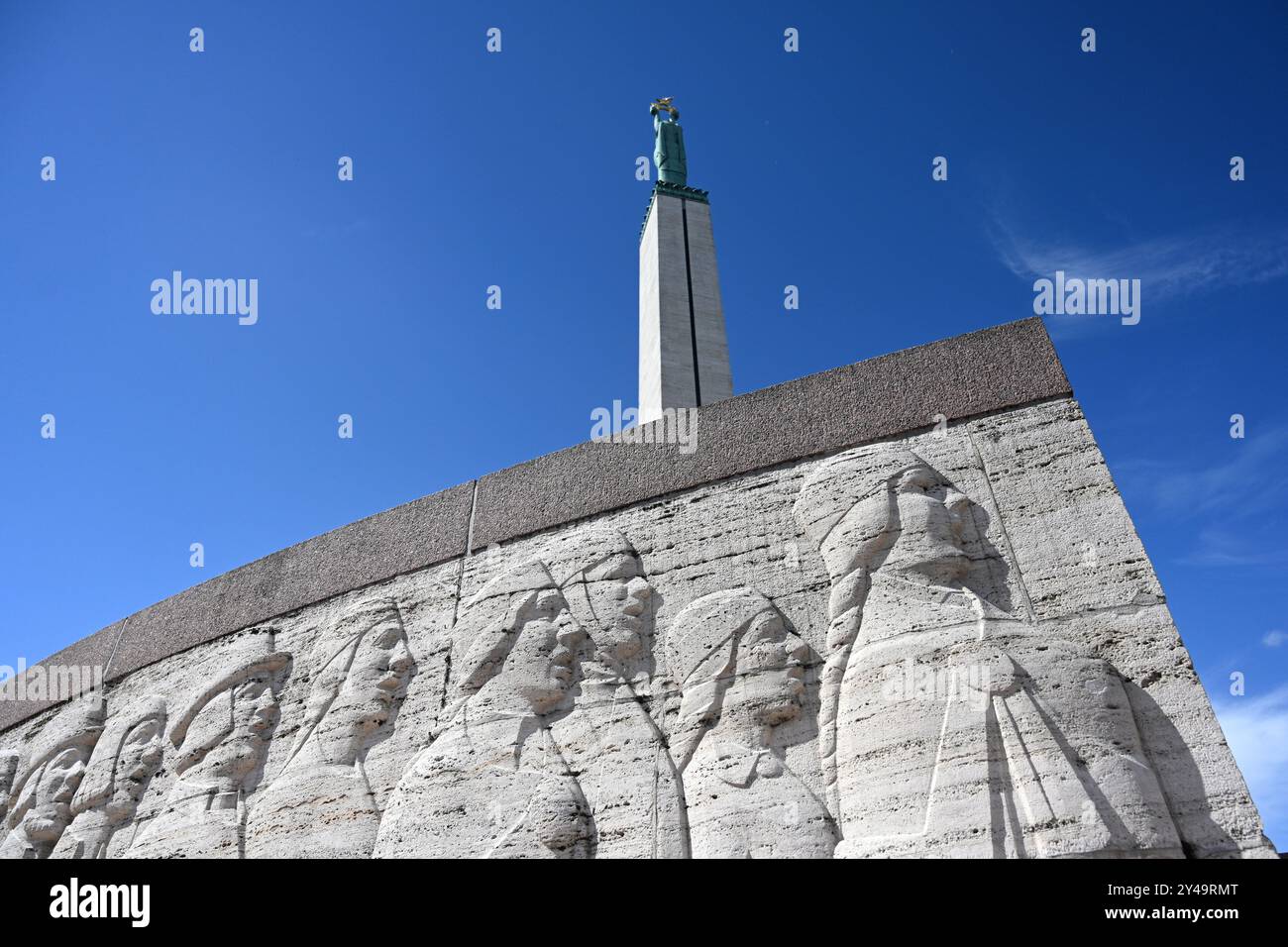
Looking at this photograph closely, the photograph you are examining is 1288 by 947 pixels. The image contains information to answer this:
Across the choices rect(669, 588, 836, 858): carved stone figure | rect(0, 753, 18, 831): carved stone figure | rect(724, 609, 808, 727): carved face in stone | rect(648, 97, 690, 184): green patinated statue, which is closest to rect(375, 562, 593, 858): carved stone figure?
rect(669, 588, 836, 858): carved stone figure

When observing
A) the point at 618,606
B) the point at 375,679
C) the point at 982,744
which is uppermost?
the point at 618,606

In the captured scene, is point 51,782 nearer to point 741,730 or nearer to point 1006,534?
point 741,730

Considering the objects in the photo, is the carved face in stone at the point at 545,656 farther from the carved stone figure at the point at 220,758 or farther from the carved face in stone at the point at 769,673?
the carved stone figure at the point at 220,758

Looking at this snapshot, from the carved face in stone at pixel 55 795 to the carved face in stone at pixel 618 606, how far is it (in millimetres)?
3852

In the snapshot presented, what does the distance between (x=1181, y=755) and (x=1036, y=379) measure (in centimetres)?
211

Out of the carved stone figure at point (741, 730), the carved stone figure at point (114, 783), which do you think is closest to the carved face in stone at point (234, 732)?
the carved stone figure at point (114, 783)

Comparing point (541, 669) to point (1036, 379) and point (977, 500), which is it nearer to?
point (977, 500)

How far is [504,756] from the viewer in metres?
5.02

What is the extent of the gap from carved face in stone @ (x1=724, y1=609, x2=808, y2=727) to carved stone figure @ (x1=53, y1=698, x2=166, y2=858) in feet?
13.2

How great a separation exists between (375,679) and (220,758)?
1.13m

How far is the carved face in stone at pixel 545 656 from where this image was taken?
17.2 ft

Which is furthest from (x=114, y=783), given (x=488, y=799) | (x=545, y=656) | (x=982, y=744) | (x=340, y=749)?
(x=982, y=744)

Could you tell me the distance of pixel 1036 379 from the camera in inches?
208
